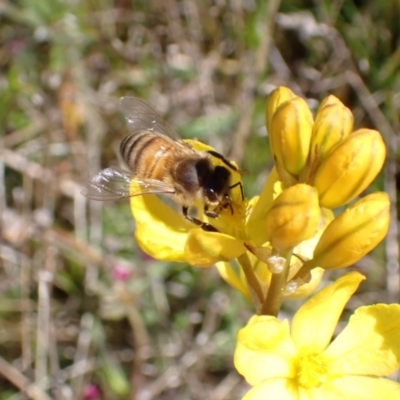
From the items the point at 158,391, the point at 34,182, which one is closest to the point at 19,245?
the point at 34,182

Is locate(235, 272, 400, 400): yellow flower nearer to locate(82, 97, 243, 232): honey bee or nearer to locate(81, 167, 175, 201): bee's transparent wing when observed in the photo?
locate(82, 97, 243, 232): honey bee

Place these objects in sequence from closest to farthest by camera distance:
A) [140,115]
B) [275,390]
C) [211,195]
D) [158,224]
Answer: [275,390] < [211,195] < [158,224] < [140,115]

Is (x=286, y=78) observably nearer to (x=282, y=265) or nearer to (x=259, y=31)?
(x=259, y=31)

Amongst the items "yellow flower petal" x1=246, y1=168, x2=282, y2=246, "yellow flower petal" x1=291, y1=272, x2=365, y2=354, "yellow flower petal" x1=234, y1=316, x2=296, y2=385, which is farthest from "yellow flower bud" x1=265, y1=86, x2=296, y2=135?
"yellow flower petal" x1=234, y1=316, x2=296, y2=385

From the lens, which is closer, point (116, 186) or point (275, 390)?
point (275, 390)

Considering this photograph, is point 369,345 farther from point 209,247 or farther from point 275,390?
point 209,247

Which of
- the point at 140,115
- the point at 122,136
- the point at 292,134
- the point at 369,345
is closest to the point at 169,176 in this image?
the point at 140,115
